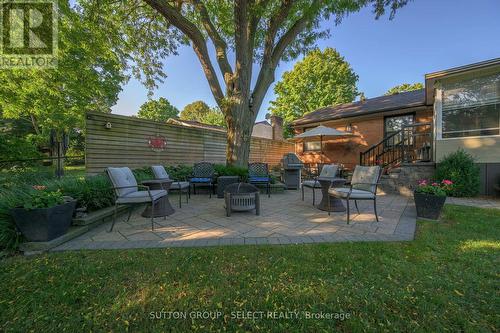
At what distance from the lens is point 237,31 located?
19.1 ft

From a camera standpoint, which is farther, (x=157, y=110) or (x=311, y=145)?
(x=157, y=110)

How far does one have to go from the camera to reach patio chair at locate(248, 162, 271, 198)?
19.9 feet

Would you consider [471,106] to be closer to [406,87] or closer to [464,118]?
[464,118]

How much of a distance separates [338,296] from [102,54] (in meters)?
10.9

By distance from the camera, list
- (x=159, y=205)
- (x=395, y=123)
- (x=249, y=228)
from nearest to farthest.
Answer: (x=249, y=228), (x=159, y=205), (x=395, y=123)

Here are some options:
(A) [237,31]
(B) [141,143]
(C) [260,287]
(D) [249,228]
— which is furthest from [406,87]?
(C) [260,287]

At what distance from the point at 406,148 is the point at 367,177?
6.00 m

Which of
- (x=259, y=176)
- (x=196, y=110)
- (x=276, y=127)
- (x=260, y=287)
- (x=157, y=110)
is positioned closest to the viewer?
(x=260, y=287)

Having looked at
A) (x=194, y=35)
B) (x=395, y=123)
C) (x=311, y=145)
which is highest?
(x=194, y=35)

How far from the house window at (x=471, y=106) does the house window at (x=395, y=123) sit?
234 centimetres

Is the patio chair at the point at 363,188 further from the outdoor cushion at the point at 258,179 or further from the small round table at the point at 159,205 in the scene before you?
the small round table at the point at 159,205

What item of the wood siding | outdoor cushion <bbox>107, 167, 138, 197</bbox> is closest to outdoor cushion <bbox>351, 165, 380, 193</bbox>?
outdoor cushion <bbox>107, 167, 138, 197</bbox>

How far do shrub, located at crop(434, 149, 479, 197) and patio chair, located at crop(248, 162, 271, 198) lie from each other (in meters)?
5.05

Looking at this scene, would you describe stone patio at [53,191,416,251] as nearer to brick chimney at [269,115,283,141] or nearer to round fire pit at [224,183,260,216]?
round fire pit at [224,183,260,216]
